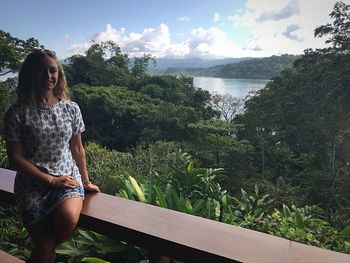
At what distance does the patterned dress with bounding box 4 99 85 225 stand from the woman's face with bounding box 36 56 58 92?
0.06 metres

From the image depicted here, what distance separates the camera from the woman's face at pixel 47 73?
1.03 metres

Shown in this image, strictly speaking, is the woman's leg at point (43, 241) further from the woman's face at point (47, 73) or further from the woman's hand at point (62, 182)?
the woman's face at point (47, 73)

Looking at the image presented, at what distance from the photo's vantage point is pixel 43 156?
1.03 m

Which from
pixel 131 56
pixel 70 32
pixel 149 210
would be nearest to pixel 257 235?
pixel 149 210

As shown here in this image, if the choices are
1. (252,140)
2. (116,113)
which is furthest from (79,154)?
(116,113)

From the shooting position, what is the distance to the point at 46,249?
964mm

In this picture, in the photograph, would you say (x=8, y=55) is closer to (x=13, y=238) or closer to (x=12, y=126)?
(x=13, y=238)

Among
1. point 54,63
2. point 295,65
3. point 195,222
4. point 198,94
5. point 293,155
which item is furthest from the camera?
point 198,94

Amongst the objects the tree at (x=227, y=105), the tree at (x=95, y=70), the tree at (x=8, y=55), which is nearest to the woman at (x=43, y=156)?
the tree at (x=8, y=55)

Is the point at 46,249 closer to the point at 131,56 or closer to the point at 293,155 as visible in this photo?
the point at 293,155

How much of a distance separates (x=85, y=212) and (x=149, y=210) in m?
0.16

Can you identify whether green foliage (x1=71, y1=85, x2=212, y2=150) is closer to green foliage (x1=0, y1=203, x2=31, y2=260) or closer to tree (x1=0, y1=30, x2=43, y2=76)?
tree (x1=0, y1=30, x2=43, y2=76)

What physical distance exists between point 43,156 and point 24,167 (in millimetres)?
67

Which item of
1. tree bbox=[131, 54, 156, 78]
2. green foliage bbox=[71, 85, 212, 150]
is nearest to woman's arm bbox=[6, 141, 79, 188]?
green foliage bbox=[71, 85, 212, 150]
